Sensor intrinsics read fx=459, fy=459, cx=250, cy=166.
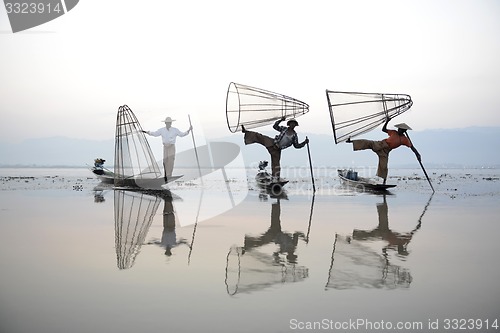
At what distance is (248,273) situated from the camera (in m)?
5.05

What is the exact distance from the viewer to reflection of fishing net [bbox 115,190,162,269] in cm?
598

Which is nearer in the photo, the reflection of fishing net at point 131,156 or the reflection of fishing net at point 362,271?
the reflection of fishing net at point 362,271

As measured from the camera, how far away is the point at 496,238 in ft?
24.5

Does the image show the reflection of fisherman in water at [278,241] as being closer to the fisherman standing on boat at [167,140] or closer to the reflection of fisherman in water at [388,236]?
the reflection of fisherman in water at [388,236]

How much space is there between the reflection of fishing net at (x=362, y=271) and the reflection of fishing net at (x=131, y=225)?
2395mm

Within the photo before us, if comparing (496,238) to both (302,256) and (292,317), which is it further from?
(292,317)

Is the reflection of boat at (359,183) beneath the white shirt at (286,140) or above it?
beneath

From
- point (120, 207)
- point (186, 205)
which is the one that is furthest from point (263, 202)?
point (120, 207)

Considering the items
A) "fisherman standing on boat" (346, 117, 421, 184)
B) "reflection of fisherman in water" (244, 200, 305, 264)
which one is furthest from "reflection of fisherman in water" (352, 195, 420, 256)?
"fisherman standing on boat" (346, 117, 421, 184)

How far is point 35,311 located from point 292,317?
2113mm

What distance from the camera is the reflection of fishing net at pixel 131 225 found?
5.98 meters

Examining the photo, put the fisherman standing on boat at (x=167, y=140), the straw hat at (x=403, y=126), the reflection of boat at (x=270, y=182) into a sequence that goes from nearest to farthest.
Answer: the straw hat at (x=403, y=126) < the reflection of boat at (x=270, y=182) < the fisherman standing on boat at (x=167, y=140)

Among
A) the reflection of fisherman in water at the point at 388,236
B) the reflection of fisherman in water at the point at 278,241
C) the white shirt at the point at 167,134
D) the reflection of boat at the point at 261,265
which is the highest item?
the white shirt at the point at 167,134

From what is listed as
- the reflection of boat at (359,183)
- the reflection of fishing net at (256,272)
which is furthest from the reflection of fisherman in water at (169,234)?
the reflection of boat at (359,183)
